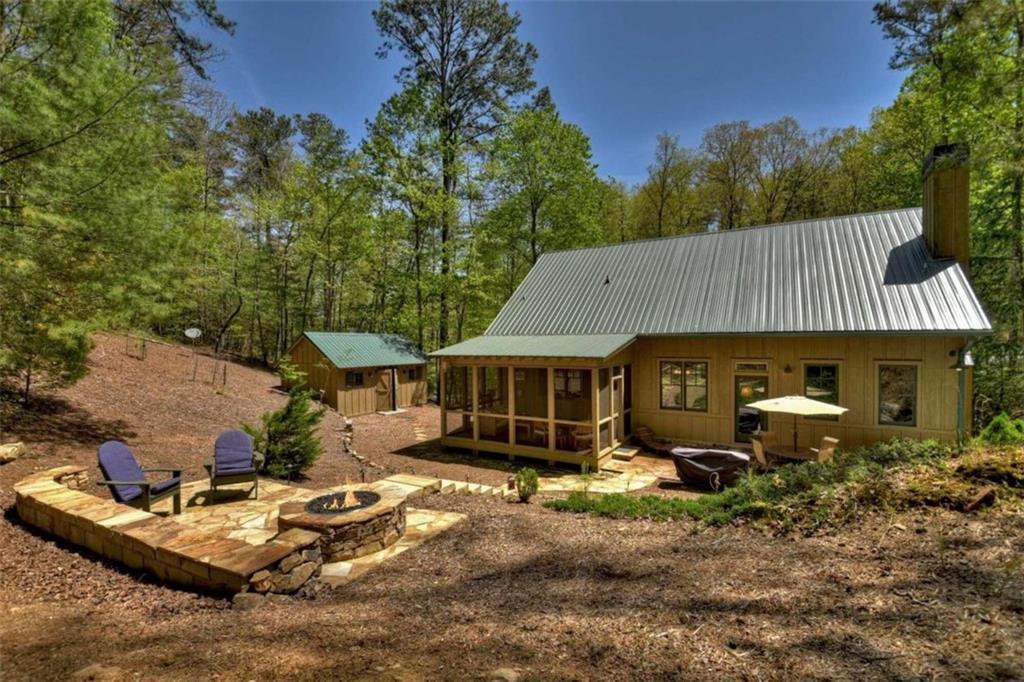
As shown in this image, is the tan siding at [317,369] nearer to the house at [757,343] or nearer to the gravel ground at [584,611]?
the house at [757,343]

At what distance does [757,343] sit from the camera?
11.3 meters

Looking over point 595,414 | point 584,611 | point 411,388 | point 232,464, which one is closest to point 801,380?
point 595,414

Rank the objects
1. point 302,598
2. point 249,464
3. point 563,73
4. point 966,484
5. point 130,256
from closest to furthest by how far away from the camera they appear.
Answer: point 302,598 < point 966,484 < point 249,464 < point 130,256 < point 563,73

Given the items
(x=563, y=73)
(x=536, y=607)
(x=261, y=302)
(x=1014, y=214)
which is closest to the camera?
(x=536, y=607)

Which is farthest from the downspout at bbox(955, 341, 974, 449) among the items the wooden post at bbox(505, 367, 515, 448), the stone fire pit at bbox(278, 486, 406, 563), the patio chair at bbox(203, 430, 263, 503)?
the patio chair at bbox(203, 430, 263, 503)

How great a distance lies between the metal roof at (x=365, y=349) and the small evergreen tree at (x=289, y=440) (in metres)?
7.86

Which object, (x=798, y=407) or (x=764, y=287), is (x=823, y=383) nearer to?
(x=798, y=407)

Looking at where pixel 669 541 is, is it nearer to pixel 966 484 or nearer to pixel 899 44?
pixel 966 484

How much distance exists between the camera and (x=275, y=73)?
51.4 feet

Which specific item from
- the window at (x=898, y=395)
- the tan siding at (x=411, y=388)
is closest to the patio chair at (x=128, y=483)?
the tan siding at (x=411, y=388)

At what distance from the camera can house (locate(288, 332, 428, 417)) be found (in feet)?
53.6

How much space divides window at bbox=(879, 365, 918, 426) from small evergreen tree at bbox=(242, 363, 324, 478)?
11476 mm

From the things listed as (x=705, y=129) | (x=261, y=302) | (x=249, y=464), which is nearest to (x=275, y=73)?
(x=261, y=302)

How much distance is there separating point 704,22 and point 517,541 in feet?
46.2
